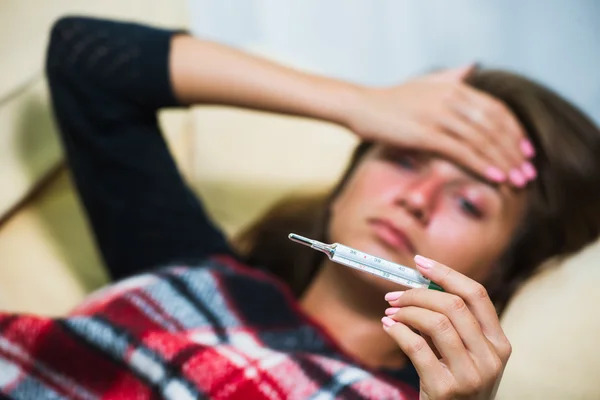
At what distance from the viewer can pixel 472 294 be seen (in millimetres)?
379

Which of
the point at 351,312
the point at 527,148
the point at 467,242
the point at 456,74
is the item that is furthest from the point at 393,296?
the point at 456,74

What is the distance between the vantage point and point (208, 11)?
120 cm

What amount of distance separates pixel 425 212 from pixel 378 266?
0.69ft

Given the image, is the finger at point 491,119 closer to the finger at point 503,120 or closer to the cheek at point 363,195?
the finger at point 503,120

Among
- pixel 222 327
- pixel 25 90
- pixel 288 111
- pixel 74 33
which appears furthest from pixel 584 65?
pixel 25 90

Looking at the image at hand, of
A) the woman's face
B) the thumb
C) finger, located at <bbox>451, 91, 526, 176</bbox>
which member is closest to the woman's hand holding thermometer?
the woman's face

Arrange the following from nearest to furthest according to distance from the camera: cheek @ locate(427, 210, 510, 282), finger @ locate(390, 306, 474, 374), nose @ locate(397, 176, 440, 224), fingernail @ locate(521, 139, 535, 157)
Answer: finger @ locate(390, 306, 474, 374) < cheek @ locate(427, 210, 510, 282) < nose @ locate(397, 176, 440, 224) < fingernail @ locate(521, 139, 535, 157)

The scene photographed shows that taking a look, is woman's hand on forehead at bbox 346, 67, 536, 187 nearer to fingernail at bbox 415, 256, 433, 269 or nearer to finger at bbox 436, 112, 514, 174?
finger at bbox 436, 112, 514, 174

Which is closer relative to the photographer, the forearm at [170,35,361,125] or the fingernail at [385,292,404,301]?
the fingernail at [385,292,404,301]

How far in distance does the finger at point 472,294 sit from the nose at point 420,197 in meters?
0.21

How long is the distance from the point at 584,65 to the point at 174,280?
50 centimetres

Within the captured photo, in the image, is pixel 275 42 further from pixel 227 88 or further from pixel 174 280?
pixel 174 280

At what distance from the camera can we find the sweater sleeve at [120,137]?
0.81 meters

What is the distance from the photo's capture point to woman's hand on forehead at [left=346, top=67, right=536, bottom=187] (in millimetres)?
685
